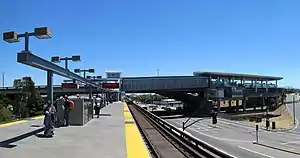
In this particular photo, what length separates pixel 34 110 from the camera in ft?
230

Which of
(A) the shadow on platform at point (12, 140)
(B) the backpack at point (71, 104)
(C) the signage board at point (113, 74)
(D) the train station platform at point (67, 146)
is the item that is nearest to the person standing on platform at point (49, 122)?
(D) the train station platform at point (67, 146)

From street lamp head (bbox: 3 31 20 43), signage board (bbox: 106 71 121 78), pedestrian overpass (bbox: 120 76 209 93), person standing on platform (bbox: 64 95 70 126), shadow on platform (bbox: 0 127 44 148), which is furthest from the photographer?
signage board (bbox: 106 71 121 78)

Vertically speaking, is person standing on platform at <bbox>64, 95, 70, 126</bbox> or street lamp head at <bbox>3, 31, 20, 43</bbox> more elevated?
street lamp head at <bbox>3, 31, 20, 43</bbox>

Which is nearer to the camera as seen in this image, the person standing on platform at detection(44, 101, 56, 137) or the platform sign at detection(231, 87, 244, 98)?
the person standing on platform at detection(44, 101, 56, 137)

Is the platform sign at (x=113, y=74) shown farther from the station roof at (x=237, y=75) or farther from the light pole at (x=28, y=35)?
the light pole at (x=28, y=35)

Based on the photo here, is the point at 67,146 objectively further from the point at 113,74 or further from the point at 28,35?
the point at 113,74

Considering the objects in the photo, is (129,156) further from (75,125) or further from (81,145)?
(75,125)

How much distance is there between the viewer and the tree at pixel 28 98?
67.9 m

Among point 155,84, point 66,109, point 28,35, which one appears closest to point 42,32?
point 28,35

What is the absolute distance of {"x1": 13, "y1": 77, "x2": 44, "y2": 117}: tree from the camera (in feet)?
223

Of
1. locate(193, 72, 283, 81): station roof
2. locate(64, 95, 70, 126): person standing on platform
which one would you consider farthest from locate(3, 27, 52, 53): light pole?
locate(193, 72, 283, 81): station roof

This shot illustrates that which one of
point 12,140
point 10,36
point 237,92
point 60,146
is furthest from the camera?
point 237,92

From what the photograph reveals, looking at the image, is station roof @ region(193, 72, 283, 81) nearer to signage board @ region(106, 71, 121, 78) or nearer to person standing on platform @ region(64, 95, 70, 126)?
signage board @ region(106, 71, 121, 78)

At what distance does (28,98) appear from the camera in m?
76.4
